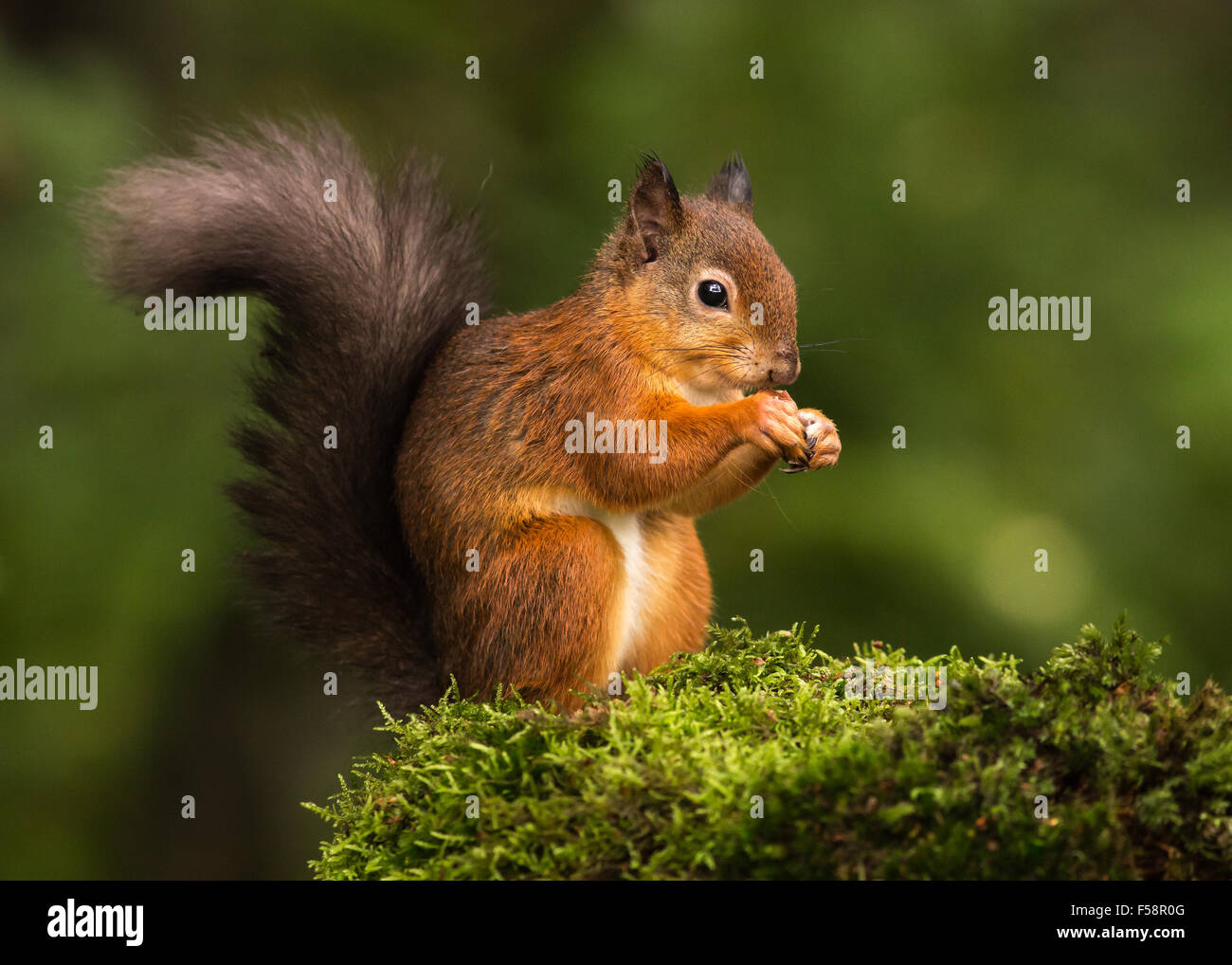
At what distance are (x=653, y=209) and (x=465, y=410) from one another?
64cm

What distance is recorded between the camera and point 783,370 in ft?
8.90

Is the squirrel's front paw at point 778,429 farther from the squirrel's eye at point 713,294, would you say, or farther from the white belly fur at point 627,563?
the white belly fur at point 627,563

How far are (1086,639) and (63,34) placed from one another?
13.0ft

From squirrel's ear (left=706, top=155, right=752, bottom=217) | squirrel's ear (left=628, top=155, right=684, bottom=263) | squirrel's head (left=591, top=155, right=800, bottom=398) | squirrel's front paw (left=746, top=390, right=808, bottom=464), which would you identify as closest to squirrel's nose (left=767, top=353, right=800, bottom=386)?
squirrel's head (left=591, top=155, right=800, bottom=398)

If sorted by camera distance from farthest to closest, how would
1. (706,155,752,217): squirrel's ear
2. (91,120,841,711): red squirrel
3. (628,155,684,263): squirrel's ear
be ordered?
(706,155,752,217): squirrel's ear → (628,155,684,263): squirrel's ear → (91,120,841,711): red squirrel

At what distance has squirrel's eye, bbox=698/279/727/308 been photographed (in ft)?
8.95

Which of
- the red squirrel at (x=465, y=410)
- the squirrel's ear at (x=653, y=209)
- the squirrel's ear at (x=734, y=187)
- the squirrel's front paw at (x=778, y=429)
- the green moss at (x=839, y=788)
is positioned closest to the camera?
the green moss at (x=839, y=788)

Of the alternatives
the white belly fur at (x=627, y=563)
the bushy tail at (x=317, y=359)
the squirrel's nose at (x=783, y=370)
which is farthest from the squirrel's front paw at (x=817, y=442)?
the bushy tail at (x=317, y=359)

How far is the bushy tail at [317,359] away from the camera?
289 centimetres

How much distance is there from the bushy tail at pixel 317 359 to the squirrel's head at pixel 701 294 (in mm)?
544

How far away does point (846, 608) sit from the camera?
3.94 meters

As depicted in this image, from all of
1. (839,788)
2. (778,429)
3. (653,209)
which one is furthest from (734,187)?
(839,788)

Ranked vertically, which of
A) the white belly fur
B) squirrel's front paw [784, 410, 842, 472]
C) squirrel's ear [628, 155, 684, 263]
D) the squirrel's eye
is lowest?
the white belly fur

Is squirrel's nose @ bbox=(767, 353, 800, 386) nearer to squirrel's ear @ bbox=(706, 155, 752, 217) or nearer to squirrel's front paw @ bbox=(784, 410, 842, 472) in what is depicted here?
squirrel's front paw @ bbox=(784, 410, 842, 472)
